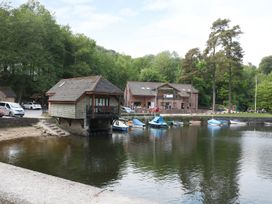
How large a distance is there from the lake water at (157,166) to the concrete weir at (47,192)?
4.86m

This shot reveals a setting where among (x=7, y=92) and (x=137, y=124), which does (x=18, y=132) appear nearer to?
(x=137, y=124)

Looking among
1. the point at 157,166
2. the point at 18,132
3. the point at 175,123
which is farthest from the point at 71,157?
the point at 175,123

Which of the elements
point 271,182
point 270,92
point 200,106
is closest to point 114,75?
point 200,106

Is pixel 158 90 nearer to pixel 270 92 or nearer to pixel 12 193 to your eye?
pixel 270 92

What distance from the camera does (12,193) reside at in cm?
1141

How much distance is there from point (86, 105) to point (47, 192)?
25559 mm

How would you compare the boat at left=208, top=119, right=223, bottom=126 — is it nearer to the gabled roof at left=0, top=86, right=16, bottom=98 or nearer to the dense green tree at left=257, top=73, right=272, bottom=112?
the dense green tree at left=257, top=73, right=272, bottom=112

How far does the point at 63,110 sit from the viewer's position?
38344mm

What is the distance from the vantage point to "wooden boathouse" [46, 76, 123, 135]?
3675cm

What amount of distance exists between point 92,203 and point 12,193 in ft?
9.86

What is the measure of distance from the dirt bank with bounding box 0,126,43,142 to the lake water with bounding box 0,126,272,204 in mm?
2072

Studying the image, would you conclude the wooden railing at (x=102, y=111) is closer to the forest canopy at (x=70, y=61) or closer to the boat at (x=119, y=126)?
the boat at (x=119, y=126)

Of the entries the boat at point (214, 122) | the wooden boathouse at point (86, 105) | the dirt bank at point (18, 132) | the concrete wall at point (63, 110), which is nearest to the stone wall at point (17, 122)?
the dirt bank at point (18, 132)

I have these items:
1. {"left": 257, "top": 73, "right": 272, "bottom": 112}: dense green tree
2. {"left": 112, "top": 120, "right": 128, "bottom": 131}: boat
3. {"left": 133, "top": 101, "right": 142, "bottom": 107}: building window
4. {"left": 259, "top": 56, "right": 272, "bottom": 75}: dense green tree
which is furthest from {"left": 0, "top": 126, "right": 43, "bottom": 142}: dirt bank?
{"left": 259, "top": 56, "right": 272, "bottom": 75}: dense green tree
